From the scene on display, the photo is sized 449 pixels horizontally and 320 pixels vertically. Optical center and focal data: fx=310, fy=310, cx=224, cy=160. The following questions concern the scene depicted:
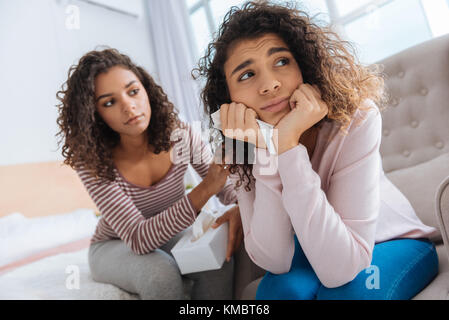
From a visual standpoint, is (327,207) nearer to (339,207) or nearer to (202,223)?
(339,207)

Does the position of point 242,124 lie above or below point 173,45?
below

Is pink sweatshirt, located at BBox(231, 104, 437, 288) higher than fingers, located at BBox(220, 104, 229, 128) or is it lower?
lower

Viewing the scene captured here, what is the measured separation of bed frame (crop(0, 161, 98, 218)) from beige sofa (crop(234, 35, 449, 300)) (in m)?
1.36

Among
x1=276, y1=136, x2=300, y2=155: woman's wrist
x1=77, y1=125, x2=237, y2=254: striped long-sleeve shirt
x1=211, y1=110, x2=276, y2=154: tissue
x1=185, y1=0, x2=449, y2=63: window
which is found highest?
x1=185, y1=0, x2=449, y2=63: window

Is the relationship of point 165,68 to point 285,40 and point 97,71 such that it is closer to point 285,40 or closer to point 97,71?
point 97,71

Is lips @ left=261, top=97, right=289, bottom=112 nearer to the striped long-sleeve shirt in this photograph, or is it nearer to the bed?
the striped long-sleeve shirt

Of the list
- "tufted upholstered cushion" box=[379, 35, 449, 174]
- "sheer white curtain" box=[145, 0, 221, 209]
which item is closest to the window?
"sheer white curtain" box=[145, 0, 221, 209]

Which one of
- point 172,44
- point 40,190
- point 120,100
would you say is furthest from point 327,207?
point 172,44

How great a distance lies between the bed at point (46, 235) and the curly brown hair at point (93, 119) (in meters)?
0.36

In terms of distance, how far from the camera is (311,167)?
0.59 m

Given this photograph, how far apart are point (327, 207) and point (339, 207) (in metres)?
0.06

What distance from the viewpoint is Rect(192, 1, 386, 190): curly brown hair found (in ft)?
2.00

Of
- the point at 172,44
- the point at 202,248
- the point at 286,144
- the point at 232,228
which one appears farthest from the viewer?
the point at 172,44

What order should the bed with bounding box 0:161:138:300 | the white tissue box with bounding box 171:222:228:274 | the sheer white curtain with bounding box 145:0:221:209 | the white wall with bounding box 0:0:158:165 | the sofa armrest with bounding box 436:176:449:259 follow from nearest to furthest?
1. the sofa armrest with bounding box 436:176:449:259
2. the white tissue box with bounding box 171:222:228:274
3. the bed with bounding box 0:161:138:300
4. the white wall with bounding box 0:0:158:165
5. the sheer white curtain with bounding box 145:0:221:209
